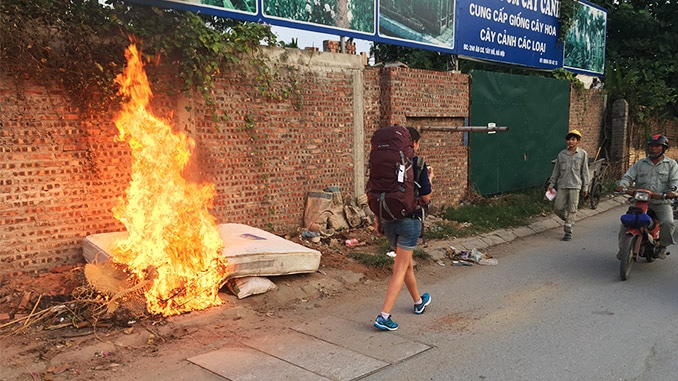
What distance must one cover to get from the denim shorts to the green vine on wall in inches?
142

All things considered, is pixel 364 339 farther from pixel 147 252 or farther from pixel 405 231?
pixel 147 252

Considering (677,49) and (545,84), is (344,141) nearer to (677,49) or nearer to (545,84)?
(545,84)

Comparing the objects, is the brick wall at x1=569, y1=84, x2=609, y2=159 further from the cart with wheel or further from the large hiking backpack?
the large hiking backpack

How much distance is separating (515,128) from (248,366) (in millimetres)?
11060

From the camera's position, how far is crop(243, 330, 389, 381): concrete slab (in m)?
4.15

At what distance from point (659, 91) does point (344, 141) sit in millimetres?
14384

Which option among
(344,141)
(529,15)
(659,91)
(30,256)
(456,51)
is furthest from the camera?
(659,91)

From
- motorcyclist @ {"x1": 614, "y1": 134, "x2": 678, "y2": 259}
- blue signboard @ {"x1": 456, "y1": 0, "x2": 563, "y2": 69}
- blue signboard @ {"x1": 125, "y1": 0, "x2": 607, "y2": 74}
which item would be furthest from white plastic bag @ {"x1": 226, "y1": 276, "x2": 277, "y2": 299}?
blue signboard @ {"x1": 456, "y1": 0, "x2": 563, "y2": 69}

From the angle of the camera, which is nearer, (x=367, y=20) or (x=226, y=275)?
(x=226, y=275)

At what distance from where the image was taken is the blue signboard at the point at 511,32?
12.5m

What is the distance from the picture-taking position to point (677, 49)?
18875mm

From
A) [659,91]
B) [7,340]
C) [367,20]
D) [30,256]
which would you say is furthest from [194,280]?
[659,91]

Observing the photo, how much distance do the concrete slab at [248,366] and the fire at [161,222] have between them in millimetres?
1089

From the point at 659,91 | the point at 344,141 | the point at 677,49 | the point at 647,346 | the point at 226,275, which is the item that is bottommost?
the point at 647,346
